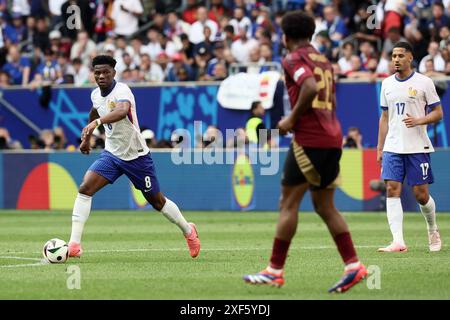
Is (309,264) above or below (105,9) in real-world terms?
below

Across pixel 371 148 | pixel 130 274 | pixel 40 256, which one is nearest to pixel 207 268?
pixel 130 274

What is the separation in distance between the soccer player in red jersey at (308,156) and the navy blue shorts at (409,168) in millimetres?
4050

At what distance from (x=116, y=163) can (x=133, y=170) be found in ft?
0.73

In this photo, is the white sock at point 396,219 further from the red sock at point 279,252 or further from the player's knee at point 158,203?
the red sock at point 279,252

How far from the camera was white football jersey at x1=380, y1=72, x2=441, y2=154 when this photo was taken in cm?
→ 1350

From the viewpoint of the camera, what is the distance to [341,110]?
1006 inches

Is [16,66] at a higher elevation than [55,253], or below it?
higher

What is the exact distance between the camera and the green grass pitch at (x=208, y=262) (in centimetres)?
962

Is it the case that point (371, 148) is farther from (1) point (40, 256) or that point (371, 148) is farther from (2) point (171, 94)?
(1) point (40, 256)

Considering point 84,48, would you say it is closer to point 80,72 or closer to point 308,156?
point 80,72

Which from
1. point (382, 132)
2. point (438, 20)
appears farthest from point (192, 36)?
point (382, 132)

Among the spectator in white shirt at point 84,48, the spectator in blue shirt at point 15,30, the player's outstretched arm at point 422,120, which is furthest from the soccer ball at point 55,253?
the spectator in blue shirt at point 15,30

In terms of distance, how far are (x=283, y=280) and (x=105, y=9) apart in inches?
849

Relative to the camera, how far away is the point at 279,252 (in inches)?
379
